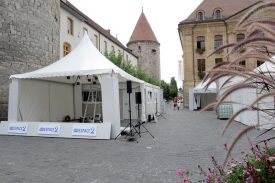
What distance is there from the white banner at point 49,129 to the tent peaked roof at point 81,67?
190cm

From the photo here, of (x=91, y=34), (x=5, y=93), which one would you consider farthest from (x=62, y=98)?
(x=91, y=34)

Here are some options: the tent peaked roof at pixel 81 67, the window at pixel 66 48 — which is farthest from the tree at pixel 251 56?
the window at pixel 66 48

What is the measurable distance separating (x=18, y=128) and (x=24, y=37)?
6.96 metres

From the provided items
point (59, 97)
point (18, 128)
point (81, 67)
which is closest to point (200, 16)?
point (59, 97)

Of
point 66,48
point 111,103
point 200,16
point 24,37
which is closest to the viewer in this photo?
point 111,103

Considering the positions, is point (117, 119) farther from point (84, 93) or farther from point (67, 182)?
point (84, 93)

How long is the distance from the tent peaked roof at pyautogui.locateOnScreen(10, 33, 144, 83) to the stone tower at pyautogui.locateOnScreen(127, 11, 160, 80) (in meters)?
46.4

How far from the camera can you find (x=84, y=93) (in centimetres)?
1867

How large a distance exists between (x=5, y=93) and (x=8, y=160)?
9.25 meters

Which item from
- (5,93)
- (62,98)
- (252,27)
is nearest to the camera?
(252,27)

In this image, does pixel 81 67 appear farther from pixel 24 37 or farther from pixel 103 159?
pixel 24 37

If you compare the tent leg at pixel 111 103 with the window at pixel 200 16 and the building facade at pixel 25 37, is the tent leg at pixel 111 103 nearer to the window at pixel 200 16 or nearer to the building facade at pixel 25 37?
the building facade at pixel 25 37

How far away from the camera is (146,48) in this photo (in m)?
60.1

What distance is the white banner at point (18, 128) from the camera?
1119 centimetres
